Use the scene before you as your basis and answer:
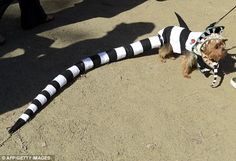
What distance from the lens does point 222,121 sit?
519 cm

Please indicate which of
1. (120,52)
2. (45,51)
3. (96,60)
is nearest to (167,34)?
(120,52)

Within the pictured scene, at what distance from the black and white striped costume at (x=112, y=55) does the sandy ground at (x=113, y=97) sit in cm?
9

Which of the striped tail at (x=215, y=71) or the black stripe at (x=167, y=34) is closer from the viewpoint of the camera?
the striped tail at (x=215, y=71)

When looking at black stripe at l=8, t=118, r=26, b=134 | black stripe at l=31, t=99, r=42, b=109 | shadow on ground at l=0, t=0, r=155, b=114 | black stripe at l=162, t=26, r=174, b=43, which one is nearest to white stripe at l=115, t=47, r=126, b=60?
shadow on ground at l=0, t=0, r=155, b=114

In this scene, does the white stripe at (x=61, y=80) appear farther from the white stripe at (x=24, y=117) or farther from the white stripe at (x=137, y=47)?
the white stripe at (x=137, y=47)

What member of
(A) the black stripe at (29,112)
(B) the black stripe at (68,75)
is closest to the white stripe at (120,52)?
(B) the black stripe at (68,75)

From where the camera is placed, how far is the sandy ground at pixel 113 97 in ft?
15.9

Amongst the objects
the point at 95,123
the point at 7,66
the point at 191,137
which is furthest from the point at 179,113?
the point at 7,66

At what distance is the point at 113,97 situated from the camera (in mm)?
5445

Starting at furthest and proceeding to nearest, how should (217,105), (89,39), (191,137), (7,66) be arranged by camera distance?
(89,39) < (7,66) < (217,105) < (191,137)

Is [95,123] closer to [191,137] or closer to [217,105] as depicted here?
[191,137]

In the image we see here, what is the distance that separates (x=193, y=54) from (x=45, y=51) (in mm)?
1719

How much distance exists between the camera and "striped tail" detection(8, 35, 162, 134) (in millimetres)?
5109

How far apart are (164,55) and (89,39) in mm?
992
